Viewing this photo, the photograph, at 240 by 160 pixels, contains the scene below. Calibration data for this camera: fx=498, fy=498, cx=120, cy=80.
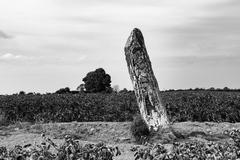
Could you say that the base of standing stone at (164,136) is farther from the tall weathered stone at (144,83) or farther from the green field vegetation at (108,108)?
the green field vegetation at (108,108)

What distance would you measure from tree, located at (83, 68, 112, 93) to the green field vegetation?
9.56ft

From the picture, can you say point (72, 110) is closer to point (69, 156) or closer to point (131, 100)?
point (131, 100)

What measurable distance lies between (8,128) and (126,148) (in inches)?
220

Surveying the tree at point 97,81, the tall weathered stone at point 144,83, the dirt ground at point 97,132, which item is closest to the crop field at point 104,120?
the dirt ground at point 97,132

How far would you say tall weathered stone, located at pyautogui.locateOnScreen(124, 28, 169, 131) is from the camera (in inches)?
471

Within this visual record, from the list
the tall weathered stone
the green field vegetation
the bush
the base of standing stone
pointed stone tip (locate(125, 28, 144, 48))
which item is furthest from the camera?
the green field vegetation

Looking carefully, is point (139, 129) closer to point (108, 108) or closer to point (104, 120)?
point (104, 120)

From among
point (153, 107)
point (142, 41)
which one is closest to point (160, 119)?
point (153, 107)

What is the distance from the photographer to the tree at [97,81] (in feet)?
74.2

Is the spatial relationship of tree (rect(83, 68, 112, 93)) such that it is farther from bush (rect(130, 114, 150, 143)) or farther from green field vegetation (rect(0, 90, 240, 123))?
bush (rect(130, 114, 150, 143))

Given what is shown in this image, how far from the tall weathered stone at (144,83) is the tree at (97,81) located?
33.2 ft

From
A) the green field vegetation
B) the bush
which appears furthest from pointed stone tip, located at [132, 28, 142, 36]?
the green field vegetation

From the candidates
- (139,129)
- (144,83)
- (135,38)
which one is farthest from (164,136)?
(135,38)

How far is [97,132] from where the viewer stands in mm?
13141
